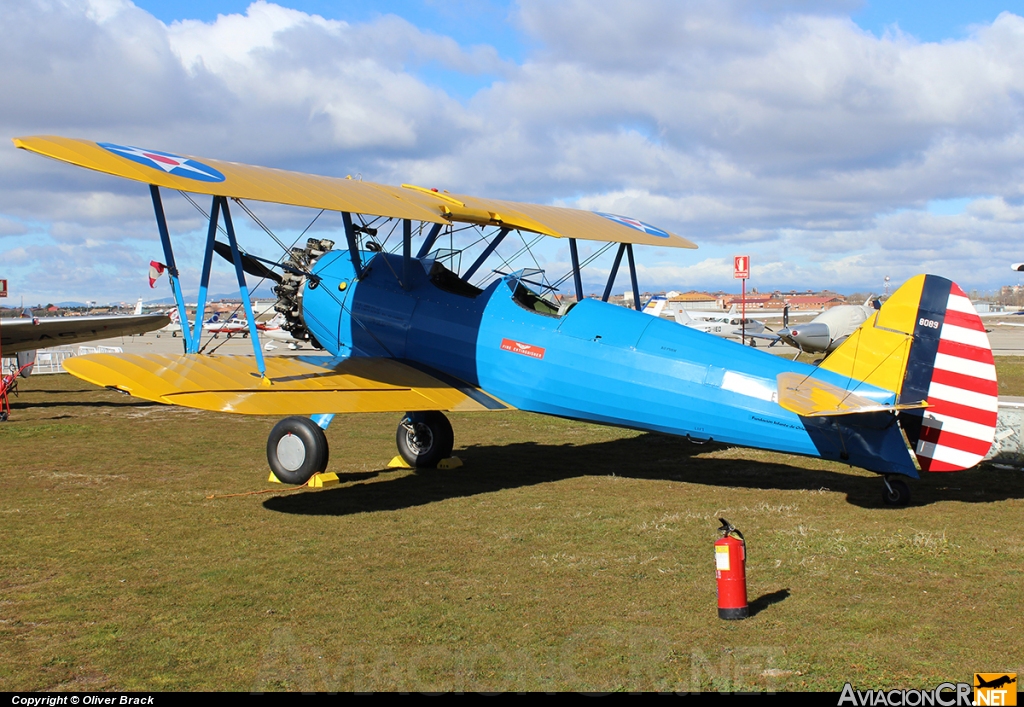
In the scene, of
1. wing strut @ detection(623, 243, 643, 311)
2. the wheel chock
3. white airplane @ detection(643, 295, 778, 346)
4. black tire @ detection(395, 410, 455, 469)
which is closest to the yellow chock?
the wheel chock

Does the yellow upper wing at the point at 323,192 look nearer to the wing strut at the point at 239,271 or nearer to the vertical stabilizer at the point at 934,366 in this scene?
the wing strut at the point at 239,271

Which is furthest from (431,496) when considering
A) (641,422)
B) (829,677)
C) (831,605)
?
(829,677)

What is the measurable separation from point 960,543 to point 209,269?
7519mm

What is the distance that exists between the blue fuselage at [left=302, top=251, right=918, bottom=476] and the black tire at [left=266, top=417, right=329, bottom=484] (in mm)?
1704

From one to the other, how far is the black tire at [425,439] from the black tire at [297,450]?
191cm

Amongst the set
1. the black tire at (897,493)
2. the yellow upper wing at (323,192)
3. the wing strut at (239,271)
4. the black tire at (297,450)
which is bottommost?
the black tire at (897,493)

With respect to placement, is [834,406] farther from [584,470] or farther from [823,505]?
[584,470]

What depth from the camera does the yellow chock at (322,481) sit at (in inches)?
365

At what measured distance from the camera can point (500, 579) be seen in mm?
5820

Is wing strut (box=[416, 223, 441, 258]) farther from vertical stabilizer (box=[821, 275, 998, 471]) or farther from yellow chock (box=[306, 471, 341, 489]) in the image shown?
vertical stabilizer (box=[821, 275, 998, 471])

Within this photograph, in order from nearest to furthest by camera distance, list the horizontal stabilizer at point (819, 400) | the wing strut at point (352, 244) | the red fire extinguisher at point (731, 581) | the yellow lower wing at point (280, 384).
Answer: the red fire extinguisher at point (731, 581) → the horizontal stabilizer at point (819, 400) → the yellow lower wing at point (280, 384) → the wing strut at point (352, 244)

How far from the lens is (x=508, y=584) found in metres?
5.70

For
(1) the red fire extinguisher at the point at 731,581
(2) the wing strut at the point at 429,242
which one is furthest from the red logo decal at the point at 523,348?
(1) the red fire extinguisher at the point at 731,581

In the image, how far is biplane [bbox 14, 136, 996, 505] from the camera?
736 centimetres
